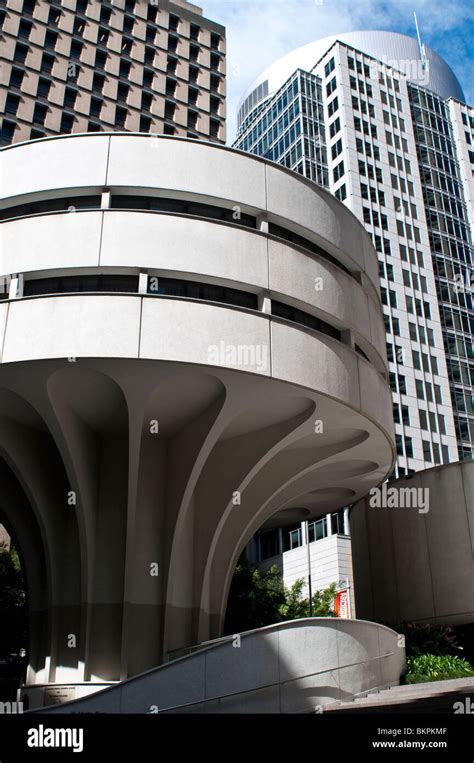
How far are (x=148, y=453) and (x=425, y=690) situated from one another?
9878 mm

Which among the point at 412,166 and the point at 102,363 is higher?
the point at 412,166

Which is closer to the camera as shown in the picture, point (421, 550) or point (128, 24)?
point (421, 550)

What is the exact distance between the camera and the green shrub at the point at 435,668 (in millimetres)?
19531

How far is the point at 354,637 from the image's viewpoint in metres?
16.9

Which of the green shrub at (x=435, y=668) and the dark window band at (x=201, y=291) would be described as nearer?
the dark window band at (x=201, y=291)

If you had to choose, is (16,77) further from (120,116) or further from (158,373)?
(158,373)

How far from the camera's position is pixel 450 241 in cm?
7650

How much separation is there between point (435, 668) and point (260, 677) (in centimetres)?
827

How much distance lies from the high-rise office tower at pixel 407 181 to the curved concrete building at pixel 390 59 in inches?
7.2

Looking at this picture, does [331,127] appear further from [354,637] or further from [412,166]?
[354,637]

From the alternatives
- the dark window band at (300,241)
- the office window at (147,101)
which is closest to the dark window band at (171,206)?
the dark window band at (300,241)

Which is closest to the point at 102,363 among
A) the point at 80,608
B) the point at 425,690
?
the point at 80,608

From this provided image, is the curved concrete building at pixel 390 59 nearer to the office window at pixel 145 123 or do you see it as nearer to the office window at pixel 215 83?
the office window at pixel 215 83

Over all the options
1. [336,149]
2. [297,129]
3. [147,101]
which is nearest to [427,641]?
[147,101]
